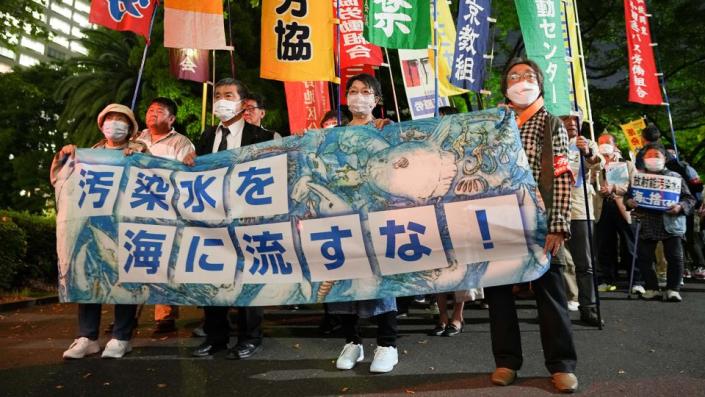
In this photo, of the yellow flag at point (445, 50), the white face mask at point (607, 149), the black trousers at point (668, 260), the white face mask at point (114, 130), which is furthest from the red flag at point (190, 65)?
the black trousers at point (668, 260)

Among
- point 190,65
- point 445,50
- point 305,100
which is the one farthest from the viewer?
point 305,100

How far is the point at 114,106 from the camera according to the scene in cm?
496

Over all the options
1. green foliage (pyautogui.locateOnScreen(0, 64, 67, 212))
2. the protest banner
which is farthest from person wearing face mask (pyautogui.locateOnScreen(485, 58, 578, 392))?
green foliage (pyautogui.locateOnScreen(0, 64, 67, 212))

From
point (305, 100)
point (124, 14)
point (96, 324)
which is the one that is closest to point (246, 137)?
point (96, 324)

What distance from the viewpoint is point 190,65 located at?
940 cm

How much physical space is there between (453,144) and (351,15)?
6922 millimetres

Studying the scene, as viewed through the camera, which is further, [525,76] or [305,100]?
[305,100]

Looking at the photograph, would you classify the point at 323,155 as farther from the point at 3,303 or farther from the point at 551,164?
the point at 3,303

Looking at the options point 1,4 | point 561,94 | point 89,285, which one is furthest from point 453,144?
point 1,4

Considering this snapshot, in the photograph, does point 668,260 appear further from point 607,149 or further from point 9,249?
point 9,249

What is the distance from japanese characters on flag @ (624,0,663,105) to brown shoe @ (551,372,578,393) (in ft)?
27.6

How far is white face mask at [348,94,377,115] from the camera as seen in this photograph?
171 inches

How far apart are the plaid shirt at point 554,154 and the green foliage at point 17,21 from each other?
12463mm

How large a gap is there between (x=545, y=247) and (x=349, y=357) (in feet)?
5.26
